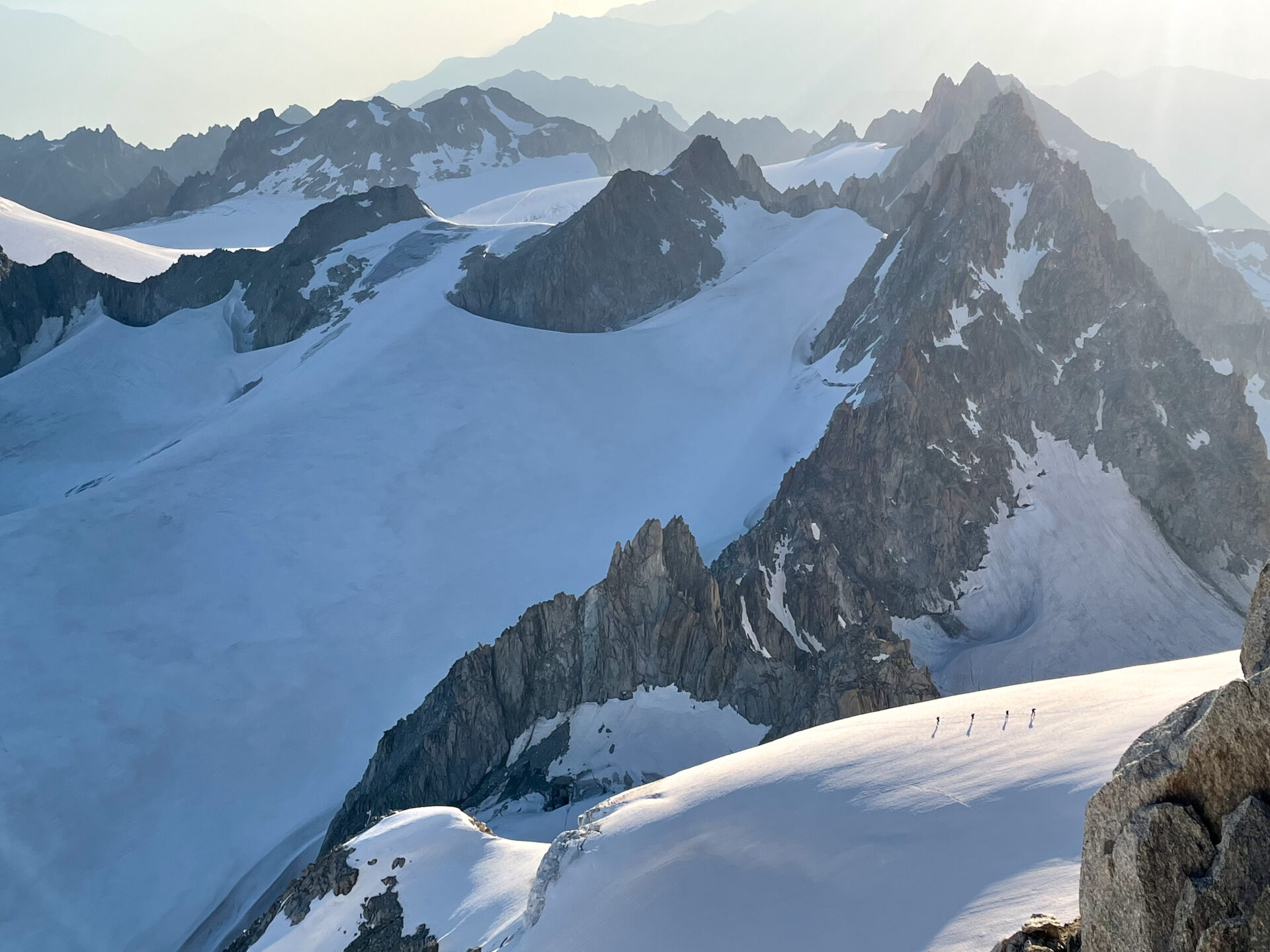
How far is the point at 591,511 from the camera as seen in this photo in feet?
220

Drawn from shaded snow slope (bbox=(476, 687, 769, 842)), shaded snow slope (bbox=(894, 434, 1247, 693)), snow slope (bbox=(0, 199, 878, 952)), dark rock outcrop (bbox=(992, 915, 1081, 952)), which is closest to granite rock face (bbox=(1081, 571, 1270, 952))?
dark rock outcrop (bbox=(992, 915, 1081, 952))

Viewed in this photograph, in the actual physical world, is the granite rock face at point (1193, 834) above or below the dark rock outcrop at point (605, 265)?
below

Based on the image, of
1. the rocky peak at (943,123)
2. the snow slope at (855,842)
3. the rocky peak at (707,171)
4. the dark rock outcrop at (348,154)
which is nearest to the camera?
the snow slope at (855,842)

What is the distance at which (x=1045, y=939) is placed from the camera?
10703 mm

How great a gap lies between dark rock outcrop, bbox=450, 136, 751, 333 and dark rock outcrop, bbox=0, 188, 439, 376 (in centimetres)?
1467

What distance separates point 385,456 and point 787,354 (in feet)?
118

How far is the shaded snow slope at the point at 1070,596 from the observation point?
53406mm

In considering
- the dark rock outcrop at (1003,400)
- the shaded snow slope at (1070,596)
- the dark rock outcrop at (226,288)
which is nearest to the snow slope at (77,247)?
the dark rock outcrop at (226,288)

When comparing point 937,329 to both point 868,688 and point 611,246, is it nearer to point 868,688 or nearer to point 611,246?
point 868,688

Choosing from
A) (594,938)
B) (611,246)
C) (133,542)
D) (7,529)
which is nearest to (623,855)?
(594,938)

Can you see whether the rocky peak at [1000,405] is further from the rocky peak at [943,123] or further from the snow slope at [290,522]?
the rocky peak at [943,123]

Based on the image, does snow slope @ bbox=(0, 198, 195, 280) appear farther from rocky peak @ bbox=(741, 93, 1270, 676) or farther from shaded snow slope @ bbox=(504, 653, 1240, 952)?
shaded snow slope @ bbox=(504, 653, 1240, 952)

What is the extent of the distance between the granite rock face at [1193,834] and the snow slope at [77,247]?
422 feet

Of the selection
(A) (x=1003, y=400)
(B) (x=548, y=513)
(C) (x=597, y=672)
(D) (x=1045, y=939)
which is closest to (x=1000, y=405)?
(A) (x=1003, y=400)
